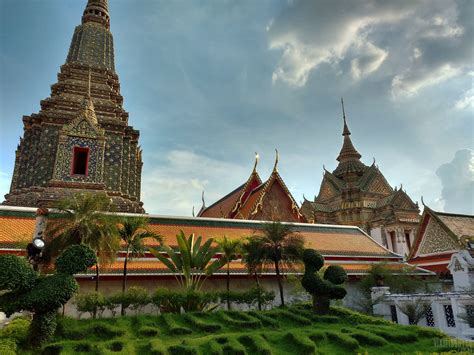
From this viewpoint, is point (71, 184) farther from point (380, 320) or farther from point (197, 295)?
point (380, 320)

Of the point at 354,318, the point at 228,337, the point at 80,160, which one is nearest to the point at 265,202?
the point at 354,318

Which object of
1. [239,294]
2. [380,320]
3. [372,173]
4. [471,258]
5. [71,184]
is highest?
[372,173]

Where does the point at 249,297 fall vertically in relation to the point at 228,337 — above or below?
above

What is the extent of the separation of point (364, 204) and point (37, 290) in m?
39.9

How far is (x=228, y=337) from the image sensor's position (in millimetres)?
10023

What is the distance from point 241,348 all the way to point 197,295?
4369mm

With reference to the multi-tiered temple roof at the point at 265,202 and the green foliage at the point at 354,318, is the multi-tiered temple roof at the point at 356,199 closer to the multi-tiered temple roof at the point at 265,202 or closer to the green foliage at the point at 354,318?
the multi-tiered temple roof at the point at 265,202

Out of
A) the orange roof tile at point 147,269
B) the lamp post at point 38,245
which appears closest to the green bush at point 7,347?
the lamp post at point 38,245

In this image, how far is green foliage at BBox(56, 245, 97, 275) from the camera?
972 centimetres

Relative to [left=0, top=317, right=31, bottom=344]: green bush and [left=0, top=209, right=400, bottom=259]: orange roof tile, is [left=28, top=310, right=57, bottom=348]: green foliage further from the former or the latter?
[left=0, top=209, right=400, bottom=259]: orange roof tile

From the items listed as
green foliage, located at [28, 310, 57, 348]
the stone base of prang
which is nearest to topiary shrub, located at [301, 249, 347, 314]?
green foliage, located at [28, 310, 57, 348]

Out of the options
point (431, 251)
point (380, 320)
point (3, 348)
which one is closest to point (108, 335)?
point (3, 348)

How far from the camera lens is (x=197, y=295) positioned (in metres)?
13.3

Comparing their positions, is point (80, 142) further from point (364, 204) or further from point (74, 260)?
point (364, 204)
